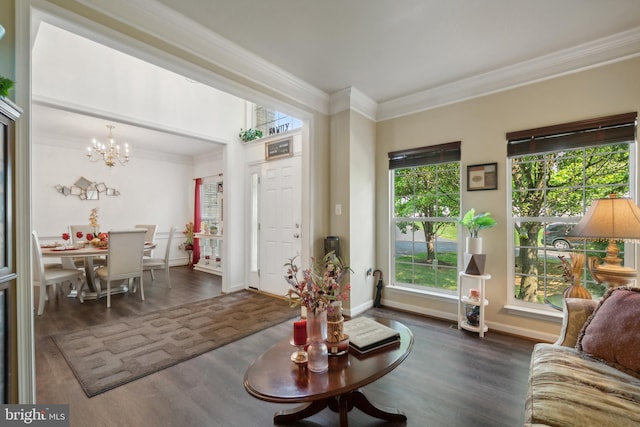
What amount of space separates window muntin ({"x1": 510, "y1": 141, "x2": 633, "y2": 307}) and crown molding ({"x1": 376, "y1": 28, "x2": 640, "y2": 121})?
754 millimetres

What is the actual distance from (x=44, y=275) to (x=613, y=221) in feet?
18.6

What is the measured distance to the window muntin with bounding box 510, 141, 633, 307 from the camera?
8.44ft

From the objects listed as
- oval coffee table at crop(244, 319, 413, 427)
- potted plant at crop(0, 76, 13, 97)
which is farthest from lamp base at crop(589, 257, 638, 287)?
potted plant at crop(0, 76, 13, 97)

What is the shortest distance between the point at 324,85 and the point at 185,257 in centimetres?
574

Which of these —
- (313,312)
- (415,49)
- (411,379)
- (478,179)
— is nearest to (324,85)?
(415,49)

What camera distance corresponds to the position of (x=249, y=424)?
1.67m

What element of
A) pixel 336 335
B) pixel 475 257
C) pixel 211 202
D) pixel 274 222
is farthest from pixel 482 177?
pixel 211 202

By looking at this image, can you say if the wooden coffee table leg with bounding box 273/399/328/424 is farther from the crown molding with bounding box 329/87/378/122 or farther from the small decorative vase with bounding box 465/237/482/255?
the crown molding with bounding box 329/87/378/122

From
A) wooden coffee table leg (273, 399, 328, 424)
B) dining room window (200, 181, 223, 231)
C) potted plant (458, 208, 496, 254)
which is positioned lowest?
wooden coffee table leg (273, 399, 328, 424)

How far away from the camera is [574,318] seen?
1721mm

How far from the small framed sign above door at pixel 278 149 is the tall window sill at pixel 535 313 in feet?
10.7

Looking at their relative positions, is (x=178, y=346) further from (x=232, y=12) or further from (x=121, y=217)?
(x=121, y=217)

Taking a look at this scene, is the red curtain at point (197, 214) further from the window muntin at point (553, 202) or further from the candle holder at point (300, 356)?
the window muntin at point (553, 202)

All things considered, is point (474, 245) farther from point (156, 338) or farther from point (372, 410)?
point (156, 338)
